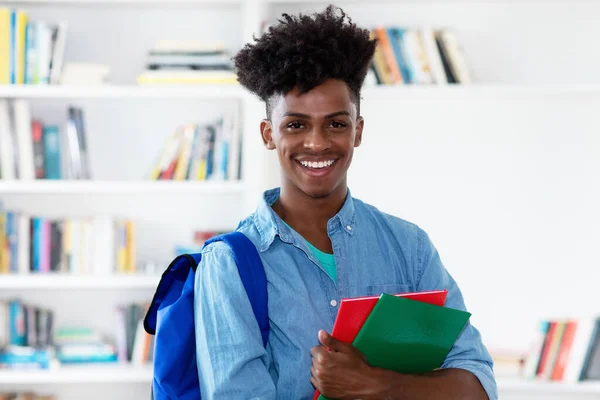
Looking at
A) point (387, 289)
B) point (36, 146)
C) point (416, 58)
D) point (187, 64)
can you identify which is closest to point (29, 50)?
point (36, 146)

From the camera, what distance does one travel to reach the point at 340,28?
133cm

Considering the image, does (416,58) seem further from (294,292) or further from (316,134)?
(294,292)

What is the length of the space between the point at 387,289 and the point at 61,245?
1.92m

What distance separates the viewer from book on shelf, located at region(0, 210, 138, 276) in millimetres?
2920

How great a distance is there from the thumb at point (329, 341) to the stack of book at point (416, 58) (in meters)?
1.82

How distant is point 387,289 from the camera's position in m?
1.33

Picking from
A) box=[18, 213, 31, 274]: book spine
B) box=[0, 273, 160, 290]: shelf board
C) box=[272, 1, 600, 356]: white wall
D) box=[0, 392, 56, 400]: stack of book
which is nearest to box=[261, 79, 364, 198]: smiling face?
box=[0, 273, 160, 290]: shelf board

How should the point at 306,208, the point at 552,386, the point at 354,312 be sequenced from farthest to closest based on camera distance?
the point at 552,386 < the point at 306,208 < the point at 354,312

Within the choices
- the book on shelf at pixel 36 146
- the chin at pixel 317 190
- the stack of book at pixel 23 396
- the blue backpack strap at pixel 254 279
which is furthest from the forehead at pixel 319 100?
the stack of book at pixel 23 396

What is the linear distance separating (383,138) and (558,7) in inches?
32.8

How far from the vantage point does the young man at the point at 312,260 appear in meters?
1.18

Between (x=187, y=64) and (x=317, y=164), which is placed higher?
(x=187, y=64)

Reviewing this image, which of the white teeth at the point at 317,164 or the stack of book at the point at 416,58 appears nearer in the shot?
the white teeth at the point at 317,164

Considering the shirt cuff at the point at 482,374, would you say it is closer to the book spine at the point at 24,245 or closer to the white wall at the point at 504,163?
the white wall at the point at 504,163
